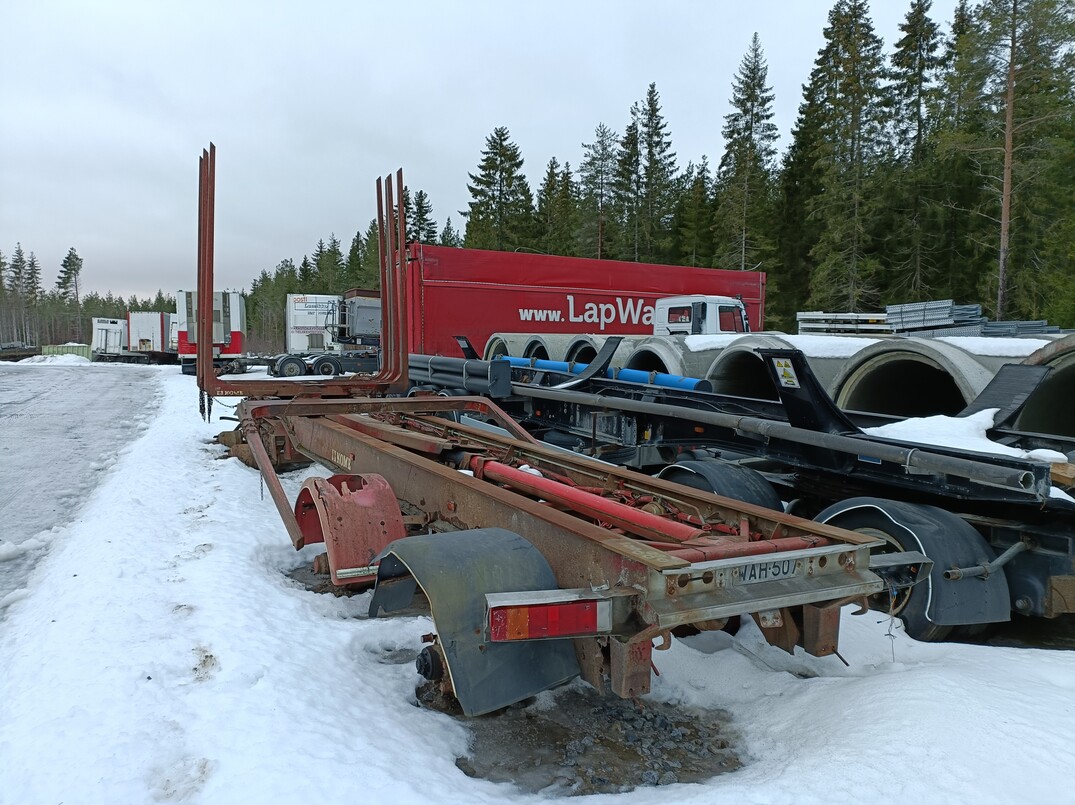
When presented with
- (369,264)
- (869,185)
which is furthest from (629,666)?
(369,264)

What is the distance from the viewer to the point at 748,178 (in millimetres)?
39219

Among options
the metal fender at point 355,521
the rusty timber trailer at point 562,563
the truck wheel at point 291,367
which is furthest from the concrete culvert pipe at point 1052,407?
the truck wheel at point 291,367

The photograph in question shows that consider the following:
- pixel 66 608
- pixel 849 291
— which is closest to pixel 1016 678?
pixel 66 608

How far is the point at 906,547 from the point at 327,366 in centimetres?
2372

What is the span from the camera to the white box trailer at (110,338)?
131ft

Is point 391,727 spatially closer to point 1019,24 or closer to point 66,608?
point 66,608

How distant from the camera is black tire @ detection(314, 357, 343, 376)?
82.1 ft

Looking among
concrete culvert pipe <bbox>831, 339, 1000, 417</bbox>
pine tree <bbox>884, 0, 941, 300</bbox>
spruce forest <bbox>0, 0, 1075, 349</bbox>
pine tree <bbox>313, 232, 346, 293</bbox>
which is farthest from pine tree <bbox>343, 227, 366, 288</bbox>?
concrete culvert pipe <bbox>831, 339, 1000, 417</bbox>

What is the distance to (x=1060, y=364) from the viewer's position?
4211 mm

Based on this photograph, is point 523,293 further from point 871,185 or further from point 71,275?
point 71,275

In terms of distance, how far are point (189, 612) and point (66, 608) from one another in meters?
0.71

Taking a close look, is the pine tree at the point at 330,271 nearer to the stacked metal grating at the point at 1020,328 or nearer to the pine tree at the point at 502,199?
the pine tree at the point at 502,199

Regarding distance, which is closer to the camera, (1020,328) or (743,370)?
(743,370)

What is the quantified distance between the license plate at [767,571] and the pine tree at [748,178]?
126 ft
